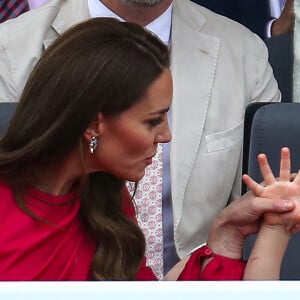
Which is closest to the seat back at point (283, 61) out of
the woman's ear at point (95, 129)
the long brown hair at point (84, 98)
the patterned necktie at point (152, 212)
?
the patterned necktie at point (152, 212)

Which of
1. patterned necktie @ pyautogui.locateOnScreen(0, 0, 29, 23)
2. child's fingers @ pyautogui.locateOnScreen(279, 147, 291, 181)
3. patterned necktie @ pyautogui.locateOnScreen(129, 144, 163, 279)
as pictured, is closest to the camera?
child's fingers @ pyautogui.locateOnScreen(279, 147, 291, 181)

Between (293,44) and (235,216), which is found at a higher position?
(235,216)

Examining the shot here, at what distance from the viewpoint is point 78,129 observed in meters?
1.47

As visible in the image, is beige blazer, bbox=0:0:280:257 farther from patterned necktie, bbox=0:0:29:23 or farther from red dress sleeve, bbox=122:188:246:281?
patterned necktie, bbox=0:0:29:23

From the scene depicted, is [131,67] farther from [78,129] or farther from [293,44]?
[293,44]

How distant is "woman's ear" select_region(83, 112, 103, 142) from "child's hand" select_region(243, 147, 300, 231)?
25cm

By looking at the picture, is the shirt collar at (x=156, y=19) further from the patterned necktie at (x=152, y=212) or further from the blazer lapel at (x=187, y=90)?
the patterned necktie at (x=152, y=212)

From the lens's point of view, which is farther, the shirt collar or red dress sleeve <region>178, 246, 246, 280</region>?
the shirt collar

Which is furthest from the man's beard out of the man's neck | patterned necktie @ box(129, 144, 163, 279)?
patterned necktie @ box(129, 144, 163, 279)

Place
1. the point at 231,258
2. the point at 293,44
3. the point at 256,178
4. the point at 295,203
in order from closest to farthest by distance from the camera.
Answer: the point at 295,203 < the point at 231,258 < the point at 256,178 < the point at 293,44

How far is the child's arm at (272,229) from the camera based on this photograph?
1438mm

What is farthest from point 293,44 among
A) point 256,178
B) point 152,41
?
point 152,41

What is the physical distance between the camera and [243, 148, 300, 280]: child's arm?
1438mm

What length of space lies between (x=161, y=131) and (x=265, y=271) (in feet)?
0.96
